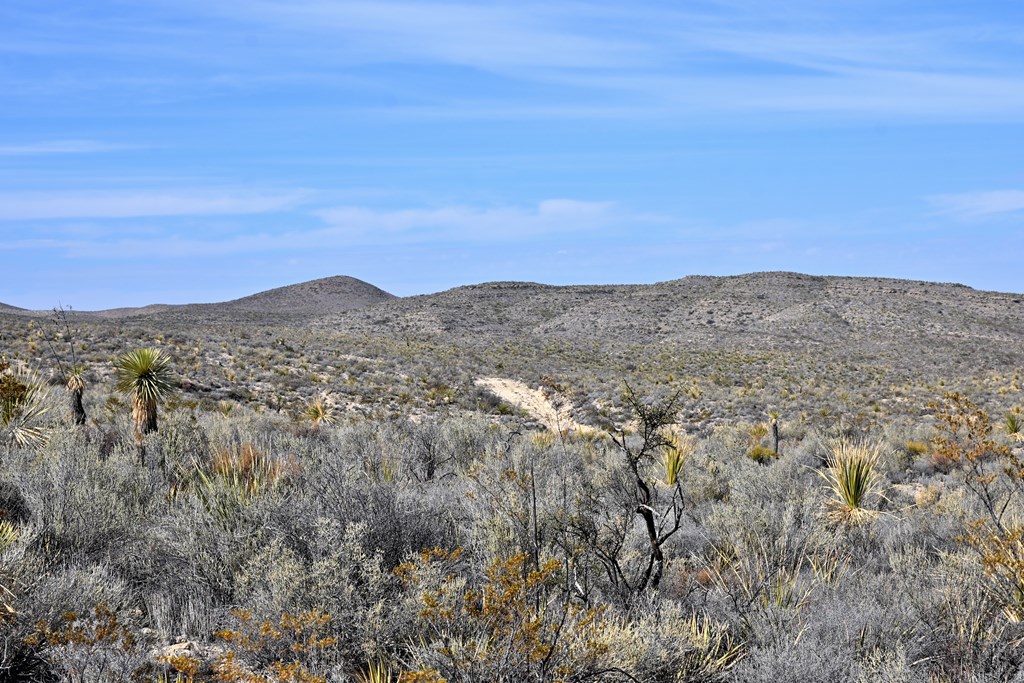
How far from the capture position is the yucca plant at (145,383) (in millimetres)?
12133

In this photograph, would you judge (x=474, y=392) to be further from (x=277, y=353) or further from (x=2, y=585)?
(x=2, y=585)

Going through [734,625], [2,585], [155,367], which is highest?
[155,367]

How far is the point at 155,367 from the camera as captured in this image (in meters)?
12.8

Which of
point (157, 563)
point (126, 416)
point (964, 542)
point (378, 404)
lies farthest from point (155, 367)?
point (378, 404)

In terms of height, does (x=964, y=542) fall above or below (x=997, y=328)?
below

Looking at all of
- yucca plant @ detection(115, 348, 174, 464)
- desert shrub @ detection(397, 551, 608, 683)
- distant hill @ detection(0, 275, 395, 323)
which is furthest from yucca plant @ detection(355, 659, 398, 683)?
distant hill @ detection(0, 275, 395, 323)

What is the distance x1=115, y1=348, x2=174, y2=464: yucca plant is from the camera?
1213 cm

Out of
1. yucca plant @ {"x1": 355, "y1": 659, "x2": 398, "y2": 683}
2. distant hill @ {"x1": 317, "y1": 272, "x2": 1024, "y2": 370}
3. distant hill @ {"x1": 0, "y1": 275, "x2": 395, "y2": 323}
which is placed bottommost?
yucca plant @ {"x1": 355, "y1": 659, "x2": 398, "y2": 683}

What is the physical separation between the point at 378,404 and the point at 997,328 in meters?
62.7

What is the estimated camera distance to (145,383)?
40.6ft

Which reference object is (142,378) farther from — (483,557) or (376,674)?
(376,674)

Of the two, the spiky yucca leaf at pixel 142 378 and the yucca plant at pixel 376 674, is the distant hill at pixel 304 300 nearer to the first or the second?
the spiky yucca leaf at pixel 142 378

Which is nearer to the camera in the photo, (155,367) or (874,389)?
(155,367)

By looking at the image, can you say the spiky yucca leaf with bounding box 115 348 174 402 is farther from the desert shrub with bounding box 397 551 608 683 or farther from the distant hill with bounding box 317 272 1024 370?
the distant hill with bounding box 317 272 1024 370
